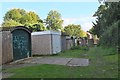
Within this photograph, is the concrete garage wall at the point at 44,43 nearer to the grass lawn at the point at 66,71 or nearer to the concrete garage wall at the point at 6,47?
the concrete garage wall at the point at 6,47

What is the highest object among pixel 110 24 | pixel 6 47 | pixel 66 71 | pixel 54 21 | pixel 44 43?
pixel 54 21

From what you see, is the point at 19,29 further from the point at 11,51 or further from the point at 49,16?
the point at 49,16

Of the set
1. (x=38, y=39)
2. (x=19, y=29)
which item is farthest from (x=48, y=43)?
(x=19, y=29)

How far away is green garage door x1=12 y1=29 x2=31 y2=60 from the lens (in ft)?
71.4

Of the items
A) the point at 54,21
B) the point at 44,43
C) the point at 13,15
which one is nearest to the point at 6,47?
the point at 44,43

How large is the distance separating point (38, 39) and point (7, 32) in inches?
390

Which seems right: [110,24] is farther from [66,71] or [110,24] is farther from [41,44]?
[41,44]

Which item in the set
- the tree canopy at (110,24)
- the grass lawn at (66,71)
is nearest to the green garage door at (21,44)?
the grass lawn at (66,71)

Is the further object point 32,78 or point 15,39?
point 15,39

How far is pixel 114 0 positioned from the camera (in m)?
10.4

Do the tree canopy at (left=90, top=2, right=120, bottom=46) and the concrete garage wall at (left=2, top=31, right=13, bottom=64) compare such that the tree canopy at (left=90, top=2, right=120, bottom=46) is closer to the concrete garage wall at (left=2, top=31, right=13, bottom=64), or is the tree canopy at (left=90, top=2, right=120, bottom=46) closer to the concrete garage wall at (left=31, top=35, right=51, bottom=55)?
the concrete garage wall at (left=2, top=31, right=13, bottom=64)

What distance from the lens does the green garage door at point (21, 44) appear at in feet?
71.4

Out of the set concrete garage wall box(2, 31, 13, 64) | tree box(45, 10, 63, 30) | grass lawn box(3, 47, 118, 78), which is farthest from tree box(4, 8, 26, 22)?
grass lawn box(3, 47, 118, 78)

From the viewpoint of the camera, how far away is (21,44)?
76.4ft
